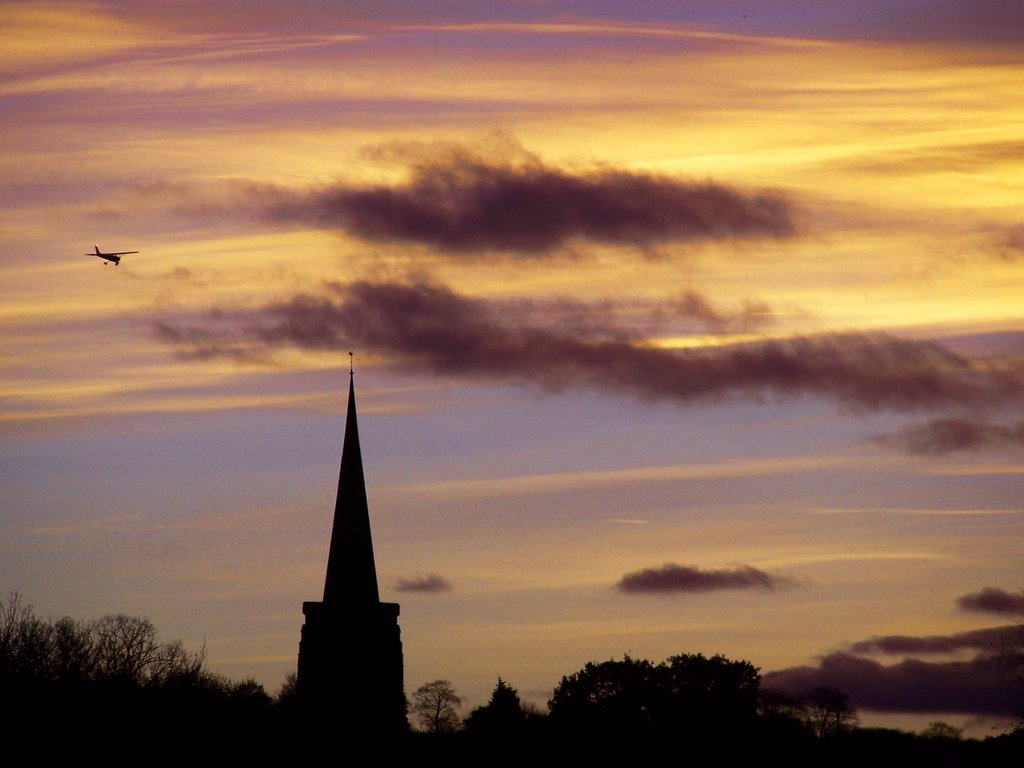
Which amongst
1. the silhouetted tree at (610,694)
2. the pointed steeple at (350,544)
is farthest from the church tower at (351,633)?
the silhouetted tree at (610,694)

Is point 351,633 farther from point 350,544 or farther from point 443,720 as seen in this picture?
point 443,720

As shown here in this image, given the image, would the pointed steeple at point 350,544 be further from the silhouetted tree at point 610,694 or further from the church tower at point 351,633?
the silhouetted tree at point 610,694

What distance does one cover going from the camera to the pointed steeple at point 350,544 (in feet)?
419

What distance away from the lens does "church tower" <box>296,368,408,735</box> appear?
12769 cm

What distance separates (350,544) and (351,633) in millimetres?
5966

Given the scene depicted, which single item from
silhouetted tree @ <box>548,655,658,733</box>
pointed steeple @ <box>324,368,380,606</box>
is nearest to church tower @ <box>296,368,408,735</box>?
pointed steeple @ <box>324,368,380,606</box>

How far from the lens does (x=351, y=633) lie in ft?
419

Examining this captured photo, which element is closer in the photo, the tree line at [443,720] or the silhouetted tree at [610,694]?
the tree line at [443,720]

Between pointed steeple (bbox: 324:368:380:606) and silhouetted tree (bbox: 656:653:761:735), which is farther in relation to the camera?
silhouetted tree (bbox: 656:653:761:735)

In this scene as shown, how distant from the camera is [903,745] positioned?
173m

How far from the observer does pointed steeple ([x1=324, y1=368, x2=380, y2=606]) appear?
127688mm

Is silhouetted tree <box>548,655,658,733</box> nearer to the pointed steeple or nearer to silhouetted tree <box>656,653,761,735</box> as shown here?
silhouetted tree <box>656,653,761,735</box>

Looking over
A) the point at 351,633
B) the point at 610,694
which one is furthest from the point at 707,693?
the point at 351,633

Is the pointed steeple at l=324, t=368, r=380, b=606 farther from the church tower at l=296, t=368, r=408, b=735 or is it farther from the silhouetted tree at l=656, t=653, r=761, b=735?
the silhouetted tree at l=656, t=653, r=761, b=735
